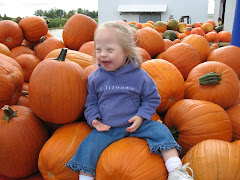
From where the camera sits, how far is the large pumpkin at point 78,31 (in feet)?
10.8

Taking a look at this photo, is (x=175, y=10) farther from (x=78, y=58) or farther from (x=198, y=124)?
(x=198, y=124)

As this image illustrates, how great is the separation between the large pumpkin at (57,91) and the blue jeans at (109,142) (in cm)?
28

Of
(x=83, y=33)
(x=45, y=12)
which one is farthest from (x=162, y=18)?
(x=45, y=12)

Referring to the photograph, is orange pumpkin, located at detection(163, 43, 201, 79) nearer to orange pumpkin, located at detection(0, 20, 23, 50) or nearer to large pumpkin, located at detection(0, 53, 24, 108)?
large pumpkin, located at detection(0, 53, 24, 108)

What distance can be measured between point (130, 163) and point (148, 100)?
1.53ft

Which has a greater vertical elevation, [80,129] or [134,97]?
[134,97]

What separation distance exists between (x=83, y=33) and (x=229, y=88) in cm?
218

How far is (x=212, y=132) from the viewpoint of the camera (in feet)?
6.01

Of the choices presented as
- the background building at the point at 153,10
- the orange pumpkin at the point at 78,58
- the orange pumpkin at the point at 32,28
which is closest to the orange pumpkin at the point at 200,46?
the orange pumpkin at the point at 78,58

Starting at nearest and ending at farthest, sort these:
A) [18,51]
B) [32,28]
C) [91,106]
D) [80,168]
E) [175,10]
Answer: [80,168]
[91,106]
[18,51]
[32,28]
[175,10]

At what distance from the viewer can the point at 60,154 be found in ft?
5.09

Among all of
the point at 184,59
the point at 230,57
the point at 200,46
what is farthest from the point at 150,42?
the point at 230,57

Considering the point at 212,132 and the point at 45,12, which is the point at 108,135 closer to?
the point at 212,132

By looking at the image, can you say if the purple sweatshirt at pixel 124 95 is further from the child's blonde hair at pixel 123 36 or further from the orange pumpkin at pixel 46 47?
the orange pumpkin at pixel 46 47
